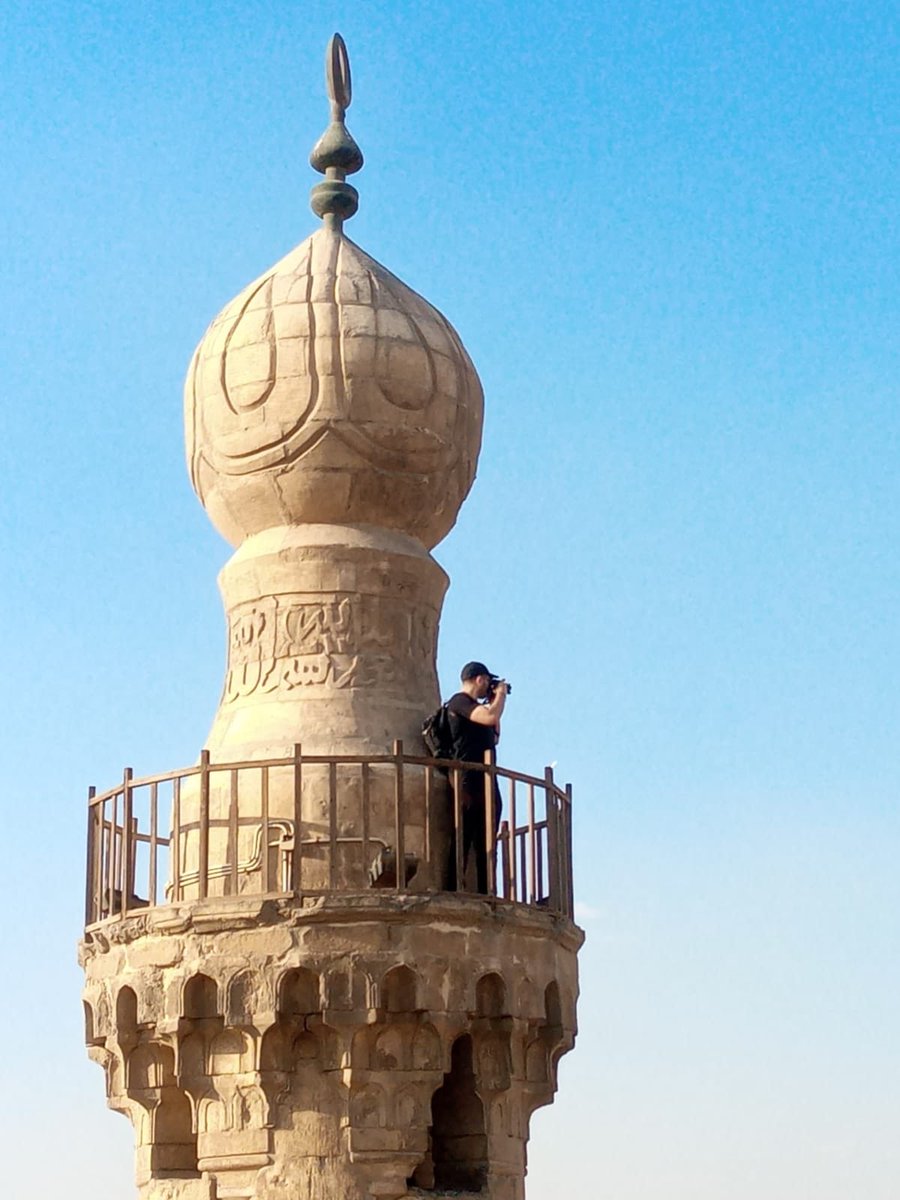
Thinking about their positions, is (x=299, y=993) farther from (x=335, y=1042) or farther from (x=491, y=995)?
(x=491, y=995)

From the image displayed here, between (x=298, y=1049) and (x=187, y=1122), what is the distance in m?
1.31

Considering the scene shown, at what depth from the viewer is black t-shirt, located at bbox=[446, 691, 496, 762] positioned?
1934 centimetres

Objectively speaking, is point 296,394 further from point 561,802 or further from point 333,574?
point 561,802

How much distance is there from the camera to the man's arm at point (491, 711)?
1942 centimetres

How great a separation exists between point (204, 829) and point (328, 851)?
0.96m

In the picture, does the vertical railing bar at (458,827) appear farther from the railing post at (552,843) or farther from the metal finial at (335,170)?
the metal finial at (335,170)

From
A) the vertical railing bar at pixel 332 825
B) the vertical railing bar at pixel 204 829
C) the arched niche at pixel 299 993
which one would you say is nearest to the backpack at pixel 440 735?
the vertical railing bar at pixel 332 825

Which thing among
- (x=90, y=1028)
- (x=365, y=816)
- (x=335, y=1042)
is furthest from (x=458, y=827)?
(x=90, y=1028)

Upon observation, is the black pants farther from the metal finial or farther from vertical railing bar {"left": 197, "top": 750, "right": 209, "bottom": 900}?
the metal finial

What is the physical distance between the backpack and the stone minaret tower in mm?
203

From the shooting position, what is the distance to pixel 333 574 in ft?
66.0

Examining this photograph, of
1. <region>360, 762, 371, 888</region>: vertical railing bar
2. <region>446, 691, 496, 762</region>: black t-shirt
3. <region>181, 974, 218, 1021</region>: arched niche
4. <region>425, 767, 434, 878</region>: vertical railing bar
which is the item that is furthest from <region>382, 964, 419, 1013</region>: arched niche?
<region>446, 691, 496, 762</region>: black t-shirt

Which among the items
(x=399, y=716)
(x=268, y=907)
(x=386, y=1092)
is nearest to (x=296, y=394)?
(x=399, y=716)

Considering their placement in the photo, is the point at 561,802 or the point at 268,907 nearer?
the point at 268,907
